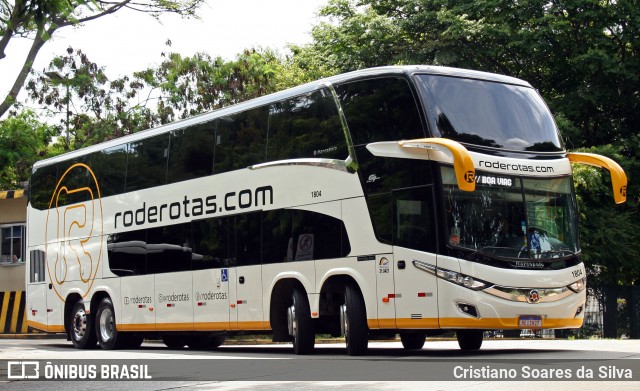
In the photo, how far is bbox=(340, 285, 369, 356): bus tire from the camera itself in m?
17.0

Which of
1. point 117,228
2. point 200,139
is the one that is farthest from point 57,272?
point 200,139

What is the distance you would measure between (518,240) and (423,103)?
247 centimetres

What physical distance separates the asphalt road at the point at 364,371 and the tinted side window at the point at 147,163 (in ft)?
16.6

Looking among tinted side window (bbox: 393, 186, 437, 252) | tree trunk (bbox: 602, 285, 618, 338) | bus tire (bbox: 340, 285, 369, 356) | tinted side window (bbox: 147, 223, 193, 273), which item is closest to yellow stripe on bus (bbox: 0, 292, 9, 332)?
tinted side window (bbox: 147, 223, 193, 273)

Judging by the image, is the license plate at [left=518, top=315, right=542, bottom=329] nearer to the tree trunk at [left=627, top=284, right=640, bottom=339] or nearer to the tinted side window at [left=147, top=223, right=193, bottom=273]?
the tinted side window at [left=147, top=223, right=193, bottom=273]

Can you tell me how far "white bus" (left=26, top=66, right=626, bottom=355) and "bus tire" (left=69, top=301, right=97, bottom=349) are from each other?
1.81 m

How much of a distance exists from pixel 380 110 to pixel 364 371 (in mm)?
5045

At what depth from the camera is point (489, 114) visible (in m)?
16.8

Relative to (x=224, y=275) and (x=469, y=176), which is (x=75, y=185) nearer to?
(x=224, y=275)

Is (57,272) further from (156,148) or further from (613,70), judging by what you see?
(613,70)

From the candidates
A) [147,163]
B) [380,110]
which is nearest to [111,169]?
[147,163]

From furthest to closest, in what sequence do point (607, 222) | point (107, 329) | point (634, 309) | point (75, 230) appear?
point (607, 222) → point (634, 309) → point (75, 230) → point (107, 329)

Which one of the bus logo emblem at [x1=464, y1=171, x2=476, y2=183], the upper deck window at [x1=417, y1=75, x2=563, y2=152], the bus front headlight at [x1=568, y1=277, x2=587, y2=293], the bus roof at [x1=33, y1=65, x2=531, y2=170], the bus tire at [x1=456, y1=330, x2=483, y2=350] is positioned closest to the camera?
the bus logo emblem at [x1=464, y1=171, x2=476, y2=183]

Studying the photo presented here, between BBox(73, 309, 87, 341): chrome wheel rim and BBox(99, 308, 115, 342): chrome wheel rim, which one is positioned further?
BBox(73, 309, 87, 341): chrome wheel rim
